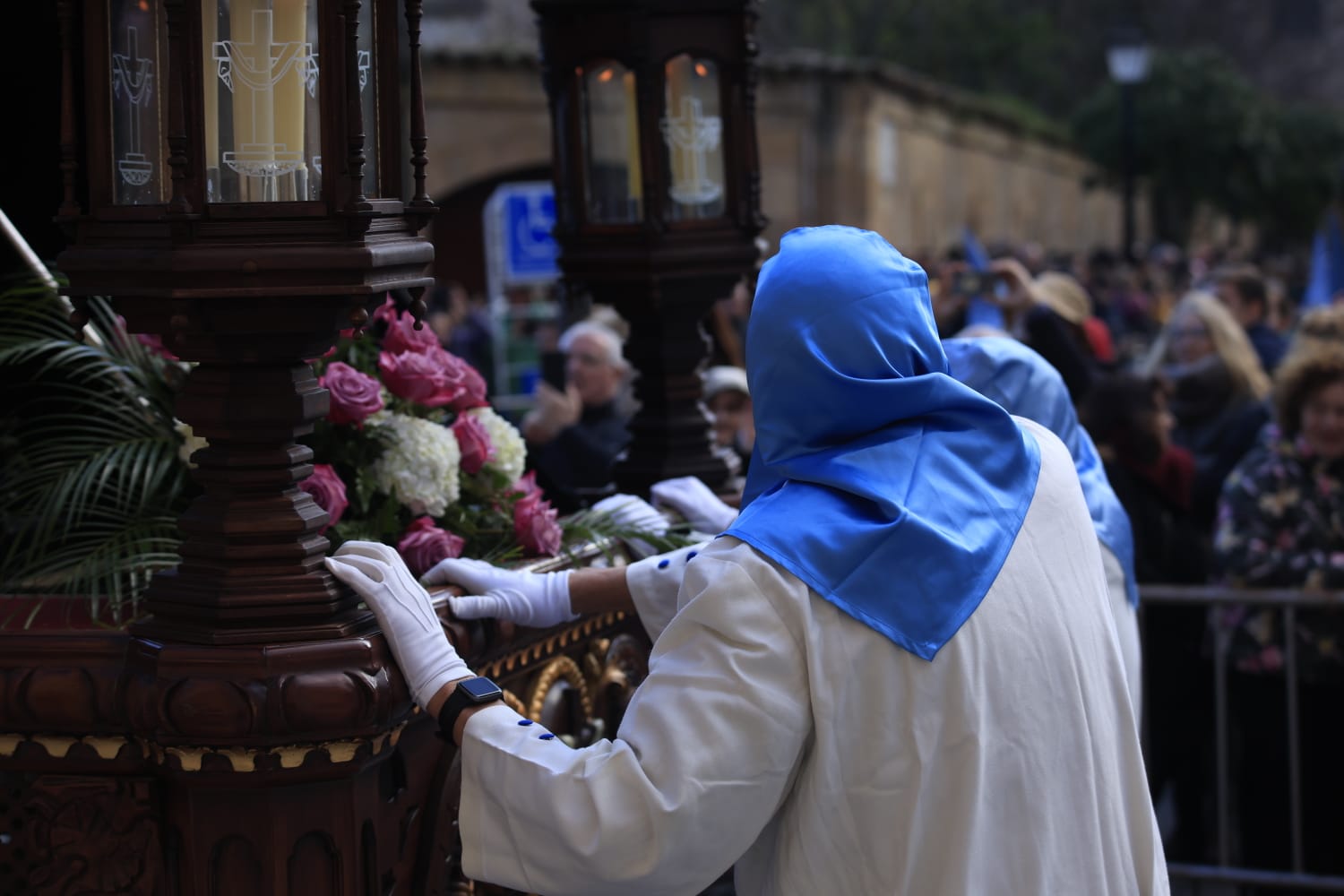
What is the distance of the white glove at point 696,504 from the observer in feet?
11.6

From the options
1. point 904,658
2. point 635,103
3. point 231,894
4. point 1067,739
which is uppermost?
point 635,103

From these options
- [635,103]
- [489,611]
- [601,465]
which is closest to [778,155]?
[601,465]

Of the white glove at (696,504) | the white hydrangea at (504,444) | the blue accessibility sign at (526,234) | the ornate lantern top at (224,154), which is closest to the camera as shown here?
the ornate lantern top at (224,154)

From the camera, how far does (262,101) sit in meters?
2.37

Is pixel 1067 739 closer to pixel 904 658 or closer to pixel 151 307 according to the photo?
pixel 904 658

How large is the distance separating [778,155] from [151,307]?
12.8m

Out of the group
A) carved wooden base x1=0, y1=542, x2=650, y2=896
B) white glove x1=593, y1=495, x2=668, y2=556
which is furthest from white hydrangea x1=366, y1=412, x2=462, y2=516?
white glove x1=593, y1=495, x2=668, y2=556

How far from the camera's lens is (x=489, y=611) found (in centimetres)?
→ 272

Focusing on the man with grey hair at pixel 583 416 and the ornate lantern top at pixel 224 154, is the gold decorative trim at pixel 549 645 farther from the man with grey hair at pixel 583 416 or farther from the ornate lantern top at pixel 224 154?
the man with grey hair at pixel 583 416

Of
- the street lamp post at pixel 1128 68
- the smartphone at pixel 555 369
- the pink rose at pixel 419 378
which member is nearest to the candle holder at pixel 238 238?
the pink rose at pixel 419 378

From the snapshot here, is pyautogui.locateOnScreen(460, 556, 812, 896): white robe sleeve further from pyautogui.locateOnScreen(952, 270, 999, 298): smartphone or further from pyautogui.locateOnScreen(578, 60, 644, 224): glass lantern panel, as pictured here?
pyautogui.locateOnScreen(952, 270, 999, 298): smartphone

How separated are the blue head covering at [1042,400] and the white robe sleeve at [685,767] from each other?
62.5 inches

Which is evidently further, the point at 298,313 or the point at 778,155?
the point at 778,155

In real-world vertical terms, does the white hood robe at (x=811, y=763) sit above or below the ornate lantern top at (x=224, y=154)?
below
